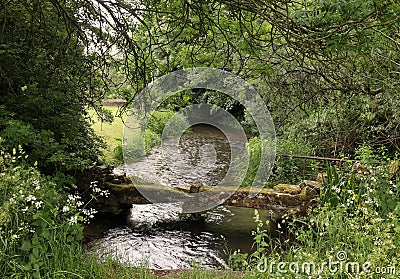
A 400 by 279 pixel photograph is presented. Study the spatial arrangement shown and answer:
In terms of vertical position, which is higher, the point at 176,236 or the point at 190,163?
the point at 190,163

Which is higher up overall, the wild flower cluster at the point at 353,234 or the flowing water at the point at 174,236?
the wild flower cluster at the point at 353,234

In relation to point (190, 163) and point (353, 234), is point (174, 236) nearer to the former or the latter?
point (353, 234)

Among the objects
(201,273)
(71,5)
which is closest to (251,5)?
(201,273)

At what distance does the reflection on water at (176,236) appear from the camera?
16.2 feet

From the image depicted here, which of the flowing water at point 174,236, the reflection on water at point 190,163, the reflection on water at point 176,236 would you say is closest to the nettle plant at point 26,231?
the flowing water at point 174,236

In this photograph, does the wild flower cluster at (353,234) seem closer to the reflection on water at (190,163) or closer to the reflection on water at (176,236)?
the reflection on water at (176,236)

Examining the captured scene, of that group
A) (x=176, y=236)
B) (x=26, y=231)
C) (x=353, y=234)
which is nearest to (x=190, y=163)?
(x=176, y=236)

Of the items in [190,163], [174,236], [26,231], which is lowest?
[174,236]

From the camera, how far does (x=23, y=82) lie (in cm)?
492

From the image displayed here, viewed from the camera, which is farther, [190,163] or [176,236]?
[190,163]

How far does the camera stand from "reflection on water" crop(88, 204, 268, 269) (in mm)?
4926

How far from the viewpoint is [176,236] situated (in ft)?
19.0

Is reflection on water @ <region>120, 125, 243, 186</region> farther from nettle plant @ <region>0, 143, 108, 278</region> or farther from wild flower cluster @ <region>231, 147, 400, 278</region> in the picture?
nettle plant @ <region>0, 143, 108, 278</region>

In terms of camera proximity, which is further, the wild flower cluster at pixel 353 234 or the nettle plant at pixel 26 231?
the nettle plant at pixel 26 231
